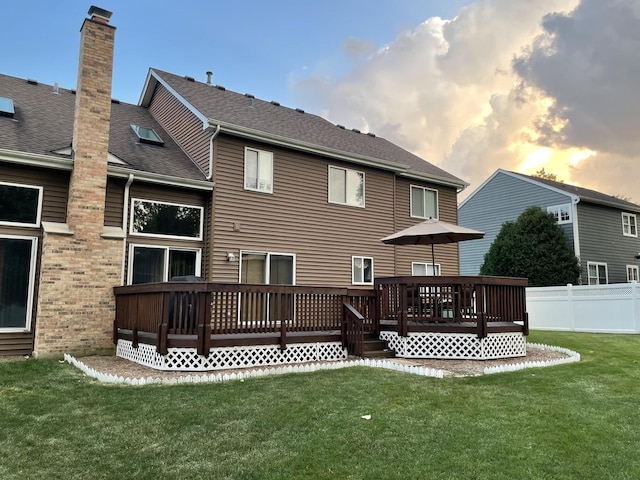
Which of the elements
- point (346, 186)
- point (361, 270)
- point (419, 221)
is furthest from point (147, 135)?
point (419, 221)

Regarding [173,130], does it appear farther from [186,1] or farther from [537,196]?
[537,196]

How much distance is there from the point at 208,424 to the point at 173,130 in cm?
1055

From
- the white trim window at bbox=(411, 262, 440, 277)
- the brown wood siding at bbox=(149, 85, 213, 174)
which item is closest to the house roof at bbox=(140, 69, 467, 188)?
the brown wood siding at bbox=(149, 85, 213, 174)

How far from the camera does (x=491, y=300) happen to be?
912cm

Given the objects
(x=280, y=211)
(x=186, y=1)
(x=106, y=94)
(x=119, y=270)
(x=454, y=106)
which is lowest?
(x=119, y=270)

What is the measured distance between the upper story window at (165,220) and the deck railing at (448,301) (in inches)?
192

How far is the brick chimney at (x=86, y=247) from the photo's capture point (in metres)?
8.47

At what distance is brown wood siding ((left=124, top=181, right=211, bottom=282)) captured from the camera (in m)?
10.3

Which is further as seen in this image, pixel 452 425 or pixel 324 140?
pixel 324 140

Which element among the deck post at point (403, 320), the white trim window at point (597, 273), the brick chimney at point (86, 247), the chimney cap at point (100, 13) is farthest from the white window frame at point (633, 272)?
the chimney cap at point (100, 13)

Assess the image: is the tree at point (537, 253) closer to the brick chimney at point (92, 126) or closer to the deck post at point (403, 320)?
the deck post at point (403, 320)

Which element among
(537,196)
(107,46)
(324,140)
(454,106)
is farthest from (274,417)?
(537,196)

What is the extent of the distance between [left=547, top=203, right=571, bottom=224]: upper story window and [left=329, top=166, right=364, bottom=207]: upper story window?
12145 mm

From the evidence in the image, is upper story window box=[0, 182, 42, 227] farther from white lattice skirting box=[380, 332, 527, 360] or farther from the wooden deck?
white lattice skirting box=[380, 332, 527, 360]
